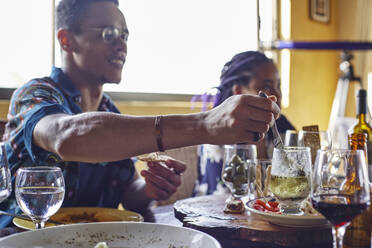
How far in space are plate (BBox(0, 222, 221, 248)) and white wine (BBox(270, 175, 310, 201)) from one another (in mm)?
346

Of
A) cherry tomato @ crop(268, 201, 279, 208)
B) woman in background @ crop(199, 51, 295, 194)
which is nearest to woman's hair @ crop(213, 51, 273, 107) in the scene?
woman in background @ crop(199, 51, 295, 194)

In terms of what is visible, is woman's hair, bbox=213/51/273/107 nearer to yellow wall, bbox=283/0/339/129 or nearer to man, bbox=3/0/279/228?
man, bbox=3/0/279/228

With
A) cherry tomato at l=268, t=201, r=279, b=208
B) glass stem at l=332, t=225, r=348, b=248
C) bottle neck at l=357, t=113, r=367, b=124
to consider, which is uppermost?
bottle neck at l=357, t=113, r=367, b=124

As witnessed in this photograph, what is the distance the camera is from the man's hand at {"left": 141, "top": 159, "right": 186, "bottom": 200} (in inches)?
56.6

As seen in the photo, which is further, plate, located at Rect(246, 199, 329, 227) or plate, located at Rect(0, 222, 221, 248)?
plate, located at Rect(246, 199, 329, 227)

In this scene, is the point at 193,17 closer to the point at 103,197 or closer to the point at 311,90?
the point at 311,90

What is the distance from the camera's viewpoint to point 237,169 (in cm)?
129

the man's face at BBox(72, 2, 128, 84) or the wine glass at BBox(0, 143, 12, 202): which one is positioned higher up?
the man's face at BBox(72, 2, 128, 84)

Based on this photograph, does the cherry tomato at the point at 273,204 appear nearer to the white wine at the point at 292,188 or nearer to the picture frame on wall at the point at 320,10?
the white wine at the point at 292,188

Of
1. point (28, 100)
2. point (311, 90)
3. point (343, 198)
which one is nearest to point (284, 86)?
point (311, 90)

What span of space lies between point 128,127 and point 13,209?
60 centimetres

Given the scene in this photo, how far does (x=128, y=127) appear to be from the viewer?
1.07m

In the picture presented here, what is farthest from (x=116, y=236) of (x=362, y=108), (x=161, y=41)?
(x=161, y=41)

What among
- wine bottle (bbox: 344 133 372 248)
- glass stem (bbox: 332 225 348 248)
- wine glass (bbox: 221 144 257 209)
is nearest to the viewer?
glass stem (bbox: 332 225 348 248)
